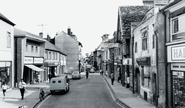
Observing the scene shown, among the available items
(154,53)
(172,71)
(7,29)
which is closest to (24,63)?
(7,29)

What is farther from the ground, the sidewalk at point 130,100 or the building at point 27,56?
the building at point 27,56

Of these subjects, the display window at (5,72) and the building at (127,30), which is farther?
the building at (127,30)

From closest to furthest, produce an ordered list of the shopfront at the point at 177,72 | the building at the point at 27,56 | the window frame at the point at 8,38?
1. the shopfront at the point at 177,72
2. the window frame at the point at 8,38
3. the building at the point at 27,56

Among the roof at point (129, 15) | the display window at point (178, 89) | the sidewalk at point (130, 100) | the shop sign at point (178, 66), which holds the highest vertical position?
the roof at point (129, 15)

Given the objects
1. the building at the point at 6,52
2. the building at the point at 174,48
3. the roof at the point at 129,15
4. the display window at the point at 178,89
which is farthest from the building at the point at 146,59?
the building at the point at 6,52

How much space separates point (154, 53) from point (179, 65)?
343 centimetres

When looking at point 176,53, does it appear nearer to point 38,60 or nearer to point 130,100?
point 130,100

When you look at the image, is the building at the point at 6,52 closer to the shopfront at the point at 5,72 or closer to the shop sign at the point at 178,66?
the shopfront at the point at 5,72

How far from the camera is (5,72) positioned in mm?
23391

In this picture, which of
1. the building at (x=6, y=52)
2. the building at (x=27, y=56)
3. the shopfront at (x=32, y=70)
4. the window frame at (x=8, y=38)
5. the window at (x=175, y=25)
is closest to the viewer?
the window at (x=175, y=25)

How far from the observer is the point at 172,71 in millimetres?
13656

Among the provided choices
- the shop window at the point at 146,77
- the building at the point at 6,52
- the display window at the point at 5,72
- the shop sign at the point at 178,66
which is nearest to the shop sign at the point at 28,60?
the building at the point at 6,52

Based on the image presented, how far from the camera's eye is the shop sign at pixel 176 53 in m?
12.1

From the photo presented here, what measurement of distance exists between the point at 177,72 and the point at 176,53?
1102 millimetres
